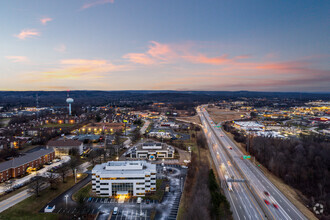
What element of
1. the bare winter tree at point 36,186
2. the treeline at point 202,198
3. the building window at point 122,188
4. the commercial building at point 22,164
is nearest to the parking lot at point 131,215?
the treeline at point 202,198

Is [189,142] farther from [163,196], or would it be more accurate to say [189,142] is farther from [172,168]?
[163,196]

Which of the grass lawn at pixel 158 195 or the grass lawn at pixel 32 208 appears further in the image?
the grass lawn at pixel 158 195

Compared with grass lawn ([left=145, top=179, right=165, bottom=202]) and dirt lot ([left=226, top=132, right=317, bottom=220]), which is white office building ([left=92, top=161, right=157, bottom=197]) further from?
dirt lot ([left=226, top=132, right=317, bottom=220])

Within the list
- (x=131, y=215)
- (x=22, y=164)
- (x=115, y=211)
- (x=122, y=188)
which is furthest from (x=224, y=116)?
(x=115, y=211)

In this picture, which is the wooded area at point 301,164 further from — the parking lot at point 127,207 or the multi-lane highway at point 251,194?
the parking lot at point 127,207

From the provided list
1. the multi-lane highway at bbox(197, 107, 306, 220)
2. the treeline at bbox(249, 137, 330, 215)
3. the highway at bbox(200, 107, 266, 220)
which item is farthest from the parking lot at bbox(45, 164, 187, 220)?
the treeline at bbox(249, 137, 330, 215)

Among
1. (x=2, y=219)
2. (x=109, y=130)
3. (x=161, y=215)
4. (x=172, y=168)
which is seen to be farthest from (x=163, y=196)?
(x=109, y=130)
